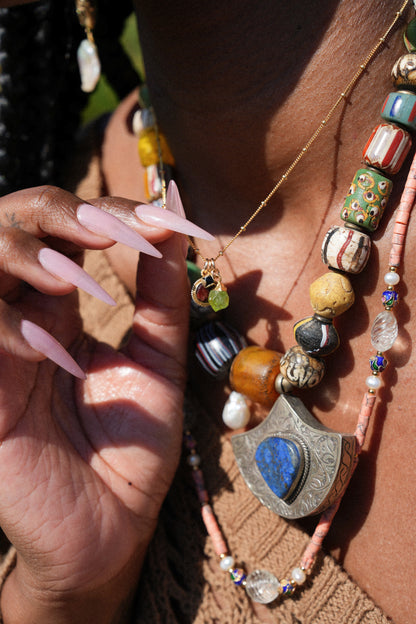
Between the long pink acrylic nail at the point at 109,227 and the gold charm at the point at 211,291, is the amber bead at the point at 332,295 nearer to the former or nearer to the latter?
the gold charm at the point at 211,291

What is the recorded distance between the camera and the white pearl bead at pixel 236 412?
99cm

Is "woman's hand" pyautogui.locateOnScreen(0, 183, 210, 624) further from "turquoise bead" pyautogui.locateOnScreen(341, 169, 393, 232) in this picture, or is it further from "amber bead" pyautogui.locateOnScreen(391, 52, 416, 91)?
"amber bead" pyautogui.locateOnScreen(391, 52, 416, 91)

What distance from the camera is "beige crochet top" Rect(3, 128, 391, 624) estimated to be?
0.88m

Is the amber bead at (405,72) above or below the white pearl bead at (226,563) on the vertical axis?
above

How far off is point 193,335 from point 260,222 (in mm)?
280

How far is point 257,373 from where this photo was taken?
0.95 m

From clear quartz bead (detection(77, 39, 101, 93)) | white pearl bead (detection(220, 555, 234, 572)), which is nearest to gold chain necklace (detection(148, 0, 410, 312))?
white pearl bead (detection(220, 555, 234, 572))

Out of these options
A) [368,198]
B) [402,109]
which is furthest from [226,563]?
[402,109]

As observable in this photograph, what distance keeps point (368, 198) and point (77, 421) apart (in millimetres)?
668

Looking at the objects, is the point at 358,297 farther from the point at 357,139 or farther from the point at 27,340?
the point at 27,340

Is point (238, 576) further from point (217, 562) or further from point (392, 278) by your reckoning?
point (392, 278)


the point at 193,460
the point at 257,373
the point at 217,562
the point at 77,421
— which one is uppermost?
the point at 257,373

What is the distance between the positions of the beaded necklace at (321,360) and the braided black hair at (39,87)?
2.33 feet

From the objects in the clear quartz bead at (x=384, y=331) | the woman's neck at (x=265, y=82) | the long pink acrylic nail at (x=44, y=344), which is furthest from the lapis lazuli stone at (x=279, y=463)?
the woman's neck at (x=265, y=82)
